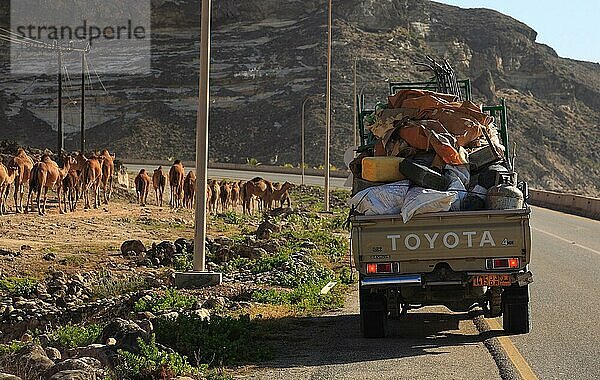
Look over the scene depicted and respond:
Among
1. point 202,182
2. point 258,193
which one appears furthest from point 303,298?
point 258,193

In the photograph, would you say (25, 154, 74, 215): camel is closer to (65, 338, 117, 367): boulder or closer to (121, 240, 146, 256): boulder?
(121, 240, 146, 256): boulder

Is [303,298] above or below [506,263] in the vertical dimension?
below

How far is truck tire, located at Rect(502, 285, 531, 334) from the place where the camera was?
12.4 metres

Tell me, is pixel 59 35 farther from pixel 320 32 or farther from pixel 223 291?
pixel 223 291

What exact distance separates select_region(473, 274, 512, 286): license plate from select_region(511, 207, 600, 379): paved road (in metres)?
0.73

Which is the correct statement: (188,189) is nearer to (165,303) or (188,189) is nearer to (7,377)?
(165,303)

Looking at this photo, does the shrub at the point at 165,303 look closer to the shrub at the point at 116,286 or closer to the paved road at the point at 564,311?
the shrub at the point at 116,286

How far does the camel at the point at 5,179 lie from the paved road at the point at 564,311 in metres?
15.2

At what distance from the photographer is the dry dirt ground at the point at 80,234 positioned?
2289 centimetres

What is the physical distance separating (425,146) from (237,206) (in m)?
34.6

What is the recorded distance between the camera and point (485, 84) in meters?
101

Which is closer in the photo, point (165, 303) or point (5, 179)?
point (165, 303)

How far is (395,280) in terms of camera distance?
1172 centimetres

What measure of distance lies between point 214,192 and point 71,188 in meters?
8.47
